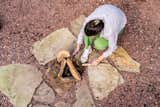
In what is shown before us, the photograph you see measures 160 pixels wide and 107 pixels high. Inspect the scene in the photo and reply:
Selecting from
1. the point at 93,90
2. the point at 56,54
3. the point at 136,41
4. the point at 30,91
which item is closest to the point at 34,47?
the point at 56,54

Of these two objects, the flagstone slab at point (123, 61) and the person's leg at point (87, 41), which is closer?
the person's leg at point (87, 41)

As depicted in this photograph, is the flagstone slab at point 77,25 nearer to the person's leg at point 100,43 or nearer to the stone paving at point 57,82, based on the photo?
the stone paving at point 57,82

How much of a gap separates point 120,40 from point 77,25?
25.0 inches

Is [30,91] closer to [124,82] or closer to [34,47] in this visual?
[34,47]

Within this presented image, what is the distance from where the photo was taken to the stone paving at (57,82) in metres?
4.61

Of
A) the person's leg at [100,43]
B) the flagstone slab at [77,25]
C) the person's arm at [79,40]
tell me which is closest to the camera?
the person's leg at [100,43]

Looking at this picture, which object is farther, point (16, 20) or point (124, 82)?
point (16, 20)

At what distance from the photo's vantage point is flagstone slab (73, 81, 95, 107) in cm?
455

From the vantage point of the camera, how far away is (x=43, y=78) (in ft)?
15.6

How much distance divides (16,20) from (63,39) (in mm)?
779

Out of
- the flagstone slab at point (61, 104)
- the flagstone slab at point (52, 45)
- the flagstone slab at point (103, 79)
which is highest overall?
the flagstone slab at point (52, 45)

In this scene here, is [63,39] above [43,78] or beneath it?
above

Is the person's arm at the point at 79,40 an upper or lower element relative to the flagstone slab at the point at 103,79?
upper

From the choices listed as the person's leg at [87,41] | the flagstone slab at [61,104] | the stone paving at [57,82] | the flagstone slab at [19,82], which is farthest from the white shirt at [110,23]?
the flagstone slab at [19,82]
